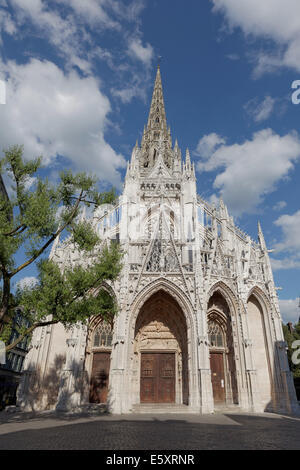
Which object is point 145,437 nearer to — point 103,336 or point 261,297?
point 103,336

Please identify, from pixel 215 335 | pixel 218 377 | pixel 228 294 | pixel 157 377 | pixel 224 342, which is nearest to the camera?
pixel 157 377

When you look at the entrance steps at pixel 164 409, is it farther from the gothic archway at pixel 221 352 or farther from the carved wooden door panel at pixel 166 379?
the gothic archway at pixel 221 352

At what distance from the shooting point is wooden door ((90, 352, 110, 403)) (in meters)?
17.8

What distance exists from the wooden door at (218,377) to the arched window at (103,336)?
23.3 ft

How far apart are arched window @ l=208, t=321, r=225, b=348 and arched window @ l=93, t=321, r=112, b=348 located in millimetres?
A: 7010

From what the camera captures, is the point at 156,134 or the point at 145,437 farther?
the point at 156,134

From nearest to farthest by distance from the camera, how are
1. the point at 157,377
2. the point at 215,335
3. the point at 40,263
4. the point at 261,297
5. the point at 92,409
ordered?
1. the point at 40,263
2. the point at 92,409
3. the point at 157,377
4. the point at 215,335
5. the point at 261,297

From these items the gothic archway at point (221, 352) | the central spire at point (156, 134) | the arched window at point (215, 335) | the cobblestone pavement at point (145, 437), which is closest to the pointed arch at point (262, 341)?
the gothic archway at point (221, 352)

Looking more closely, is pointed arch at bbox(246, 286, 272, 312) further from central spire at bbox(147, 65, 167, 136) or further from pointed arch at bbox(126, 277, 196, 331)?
central spire at bbox(147, 65, 167, 136)

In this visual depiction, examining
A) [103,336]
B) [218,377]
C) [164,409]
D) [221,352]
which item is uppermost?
[103,336]

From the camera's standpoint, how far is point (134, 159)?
2966 cm

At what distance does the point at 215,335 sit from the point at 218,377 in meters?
2.67

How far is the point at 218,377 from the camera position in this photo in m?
19.0

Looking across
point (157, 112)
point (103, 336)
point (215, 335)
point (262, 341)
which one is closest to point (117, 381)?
point (103, 336)
